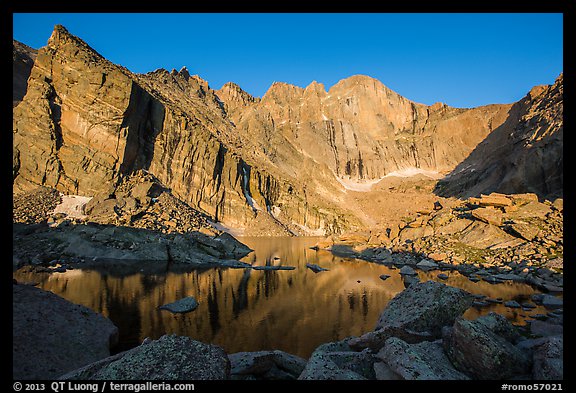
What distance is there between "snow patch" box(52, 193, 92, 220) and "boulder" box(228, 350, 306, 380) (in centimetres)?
6094

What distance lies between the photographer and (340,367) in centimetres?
758

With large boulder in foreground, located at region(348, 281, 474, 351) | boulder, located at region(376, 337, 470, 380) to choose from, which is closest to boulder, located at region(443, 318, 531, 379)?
boulder, located at region(376, 337, 470, 380)

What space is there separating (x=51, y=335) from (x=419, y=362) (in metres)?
13.2

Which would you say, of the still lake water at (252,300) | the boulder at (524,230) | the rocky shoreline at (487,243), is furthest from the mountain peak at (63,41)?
the boulder at (524,230)

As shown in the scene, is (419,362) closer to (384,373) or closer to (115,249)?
(384,373)

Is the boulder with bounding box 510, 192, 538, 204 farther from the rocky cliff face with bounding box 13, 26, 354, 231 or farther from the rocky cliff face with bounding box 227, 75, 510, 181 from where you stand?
the rocky cliff face with bounding box 227, 75, 510, 181

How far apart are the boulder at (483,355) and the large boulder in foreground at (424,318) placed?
6.68ft

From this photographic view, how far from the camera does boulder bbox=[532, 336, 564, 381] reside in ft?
19.3

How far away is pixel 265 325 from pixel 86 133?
76.0 metres

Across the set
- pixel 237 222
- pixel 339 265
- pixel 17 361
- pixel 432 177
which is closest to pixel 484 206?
pixel 339 265

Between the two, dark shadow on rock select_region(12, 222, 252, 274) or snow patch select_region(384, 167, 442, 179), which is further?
snow patch select_region(384, 167, 442, 179)

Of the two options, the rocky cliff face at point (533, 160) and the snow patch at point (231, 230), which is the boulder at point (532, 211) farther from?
the snow patch at point (231, 230)

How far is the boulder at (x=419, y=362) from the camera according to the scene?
248 inches

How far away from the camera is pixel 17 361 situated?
32.3ft
